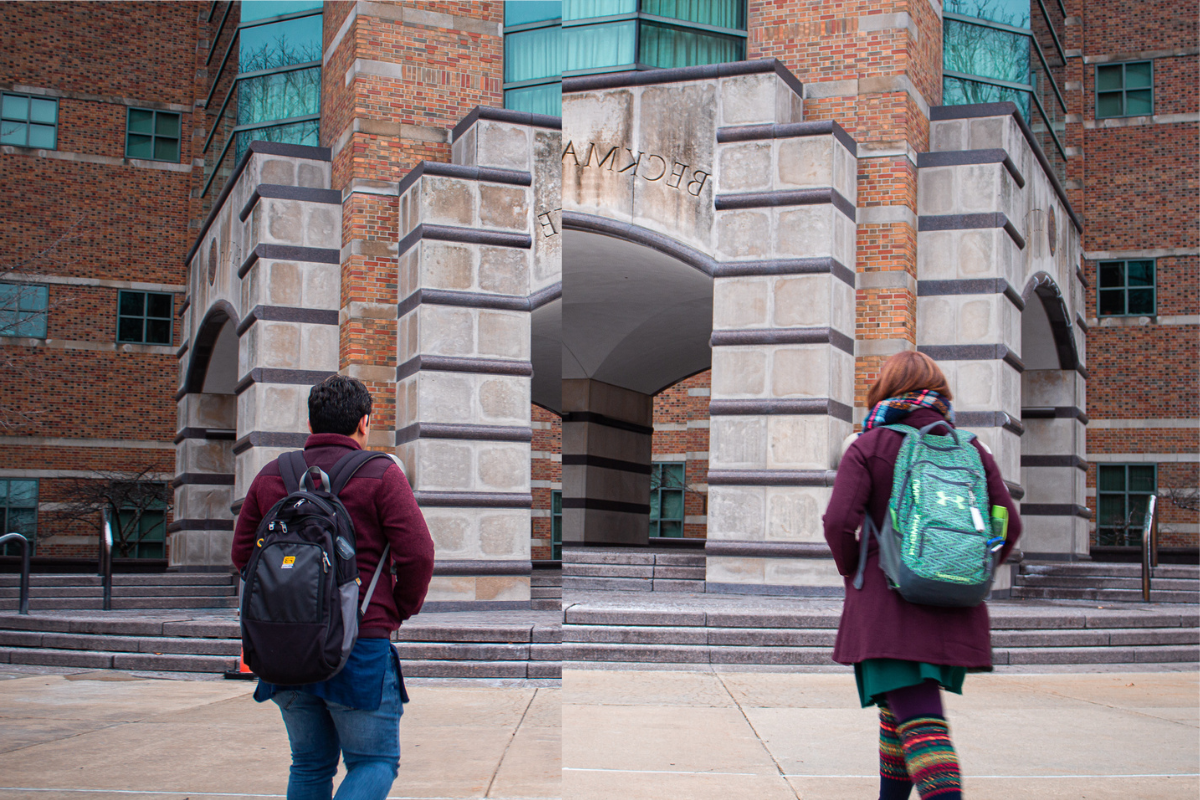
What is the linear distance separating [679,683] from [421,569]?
13.2ft

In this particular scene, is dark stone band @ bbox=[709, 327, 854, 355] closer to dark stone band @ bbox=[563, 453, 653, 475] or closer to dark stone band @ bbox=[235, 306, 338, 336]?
dark stone band @ bbox=[235, 306, 338, 336]

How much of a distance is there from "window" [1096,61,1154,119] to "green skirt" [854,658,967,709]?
859 inches

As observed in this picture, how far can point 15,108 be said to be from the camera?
680cm

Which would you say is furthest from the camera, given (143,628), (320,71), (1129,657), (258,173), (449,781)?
(258,173)

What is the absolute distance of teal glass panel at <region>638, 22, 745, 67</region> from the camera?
7.53 feet

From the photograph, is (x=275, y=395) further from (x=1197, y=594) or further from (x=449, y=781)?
(x=1197, y=594)

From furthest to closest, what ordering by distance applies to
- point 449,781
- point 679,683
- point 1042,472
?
point 1042,472, point 679,683, point 449,781

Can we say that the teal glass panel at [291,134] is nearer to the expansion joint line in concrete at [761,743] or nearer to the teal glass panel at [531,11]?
the expansion joint line in concrete at [761,743]

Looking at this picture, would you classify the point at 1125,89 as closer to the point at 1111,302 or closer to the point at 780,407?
the point at 1111,302

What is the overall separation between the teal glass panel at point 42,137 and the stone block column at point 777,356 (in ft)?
18.2

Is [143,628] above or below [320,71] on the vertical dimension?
below

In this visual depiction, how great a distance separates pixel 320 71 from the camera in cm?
984

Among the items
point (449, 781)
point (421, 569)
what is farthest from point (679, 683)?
point (421, 569)

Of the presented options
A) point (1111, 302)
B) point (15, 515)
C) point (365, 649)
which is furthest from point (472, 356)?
point (1111, 302)
